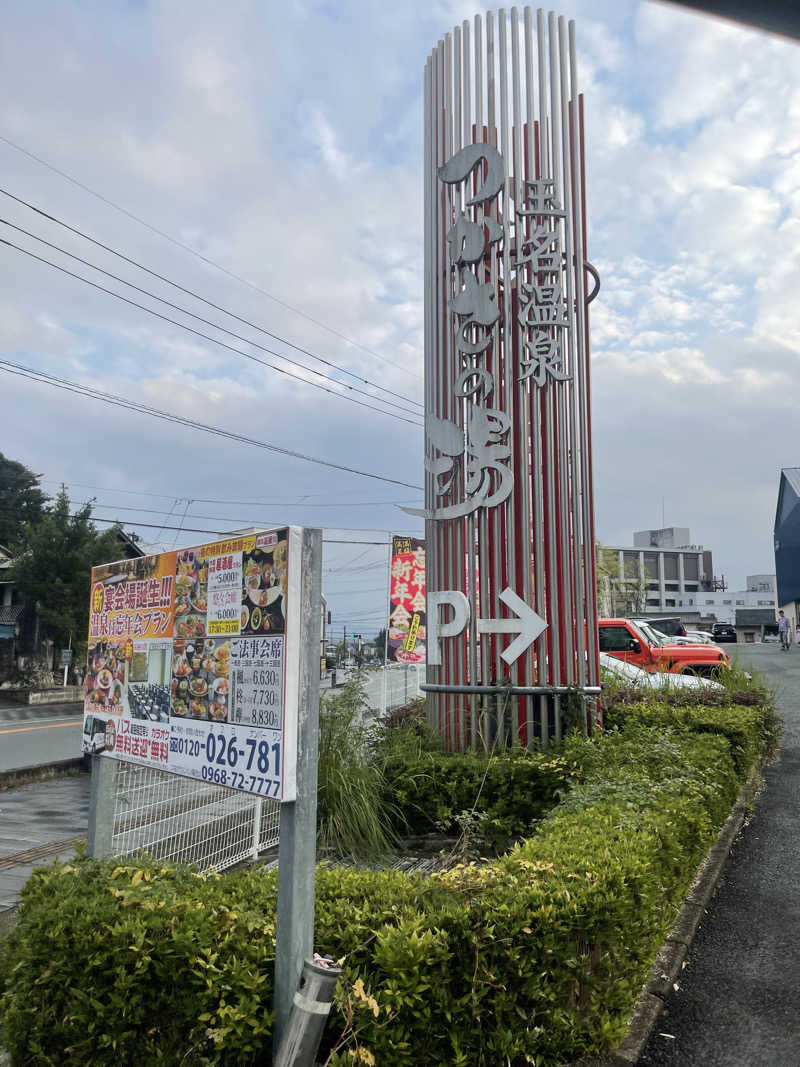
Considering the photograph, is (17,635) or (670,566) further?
(670,566)

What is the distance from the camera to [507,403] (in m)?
7.81

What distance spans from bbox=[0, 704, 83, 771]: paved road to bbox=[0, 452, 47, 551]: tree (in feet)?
68.5

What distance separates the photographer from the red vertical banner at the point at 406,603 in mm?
12945

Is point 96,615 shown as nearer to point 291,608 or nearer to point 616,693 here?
point 291,608

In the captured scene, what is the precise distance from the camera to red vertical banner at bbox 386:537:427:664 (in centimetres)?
1295

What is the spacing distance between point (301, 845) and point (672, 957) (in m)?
2.32

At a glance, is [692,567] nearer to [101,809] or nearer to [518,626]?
[518,626]

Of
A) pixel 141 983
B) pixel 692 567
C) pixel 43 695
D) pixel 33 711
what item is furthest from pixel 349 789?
pixel 692 567

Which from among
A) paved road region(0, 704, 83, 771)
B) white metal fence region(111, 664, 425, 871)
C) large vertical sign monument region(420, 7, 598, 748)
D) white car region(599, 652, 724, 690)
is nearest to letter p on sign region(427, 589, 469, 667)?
large vertical sign monument region(420, 7, 598, 748)

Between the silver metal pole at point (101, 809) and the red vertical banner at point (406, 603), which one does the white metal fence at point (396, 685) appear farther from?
the silver metal pole at point (101, 809)

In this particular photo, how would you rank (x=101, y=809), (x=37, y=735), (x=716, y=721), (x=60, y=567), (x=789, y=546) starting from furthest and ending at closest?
(x=789, y=546), (x=60, y=567), (x=37, y=735), (x=716, y=721), (x=101, y=809)

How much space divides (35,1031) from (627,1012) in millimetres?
2135

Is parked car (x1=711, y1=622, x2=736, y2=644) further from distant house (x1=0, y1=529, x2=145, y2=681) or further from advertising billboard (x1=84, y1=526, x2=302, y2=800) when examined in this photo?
advertising billboard (x1=84, y1=526, x2=302, y2=800)

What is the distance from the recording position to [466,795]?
19.6 ft
